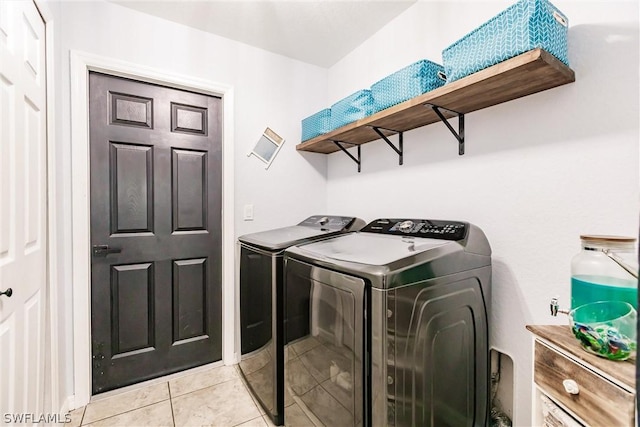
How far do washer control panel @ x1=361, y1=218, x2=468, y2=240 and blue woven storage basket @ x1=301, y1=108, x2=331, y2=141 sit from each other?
0.94m

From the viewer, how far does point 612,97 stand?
1.07 m

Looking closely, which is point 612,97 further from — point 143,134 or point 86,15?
point 86,15

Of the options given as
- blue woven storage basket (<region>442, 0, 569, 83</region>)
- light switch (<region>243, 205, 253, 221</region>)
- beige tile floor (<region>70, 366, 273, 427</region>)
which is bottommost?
beige tile floor (<region>70, 366, 273, 427</region>)

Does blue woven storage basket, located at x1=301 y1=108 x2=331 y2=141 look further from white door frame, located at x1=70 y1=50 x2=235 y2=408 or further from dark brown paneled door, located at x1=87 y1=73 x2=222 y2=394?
white door frame, located at x1=70 y1=50 x2=235 y2=408

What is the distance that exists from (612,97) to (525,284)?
2.72 ft

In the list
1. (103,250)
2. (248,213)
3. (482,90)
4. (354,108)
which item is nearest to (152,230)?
(103,250)

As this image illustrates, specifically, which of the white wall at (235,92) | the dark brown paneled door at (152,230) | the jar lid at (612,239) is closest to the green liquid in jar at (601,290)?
the jar lid at (612,239)

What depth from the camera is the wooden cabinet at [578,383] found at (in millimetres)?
691

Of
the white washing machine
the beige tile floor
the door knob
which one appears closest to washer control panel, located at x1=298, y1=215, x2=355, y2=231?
the white washing machine

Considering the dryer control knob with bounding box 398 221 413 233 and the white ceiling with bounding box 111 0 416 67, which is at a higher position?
the white ceiling with bounding box 111 0 416 67

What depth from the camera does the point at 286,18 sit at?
202 centimetres

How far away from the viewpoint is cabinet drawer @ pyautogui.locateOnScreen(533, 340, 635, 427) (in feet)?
2.26

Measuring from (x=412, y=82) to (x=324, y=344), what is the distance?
139 centimetres

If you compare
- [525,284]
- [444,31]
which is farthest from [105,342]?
[444,31]
